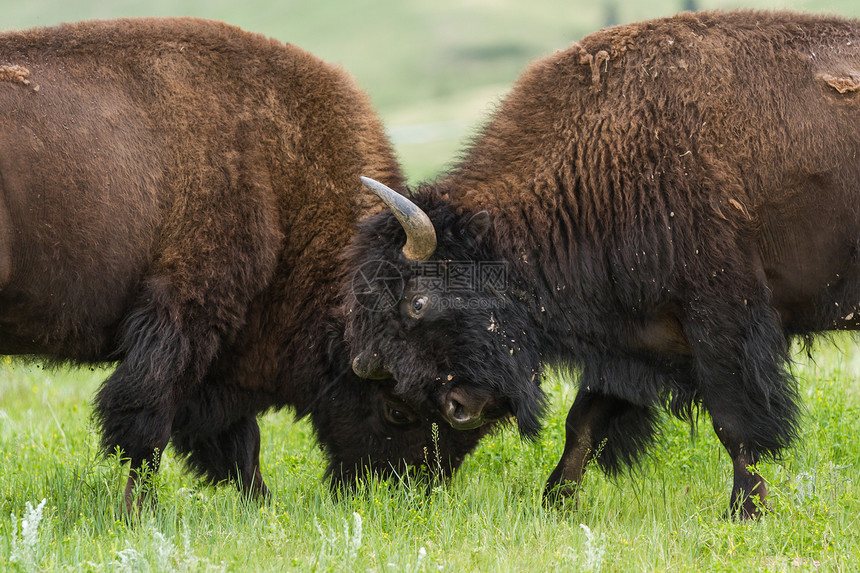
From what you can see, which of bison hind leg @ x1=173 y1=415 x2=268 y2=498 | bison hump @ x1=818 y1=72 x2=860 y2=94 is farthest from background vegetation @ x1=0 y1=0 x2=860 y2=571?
bison hump @ x1=818 y1=72 x2=860 y2=94

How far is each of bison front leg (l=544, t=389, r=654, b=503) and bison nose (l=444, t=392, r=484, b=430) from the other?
2.71ft

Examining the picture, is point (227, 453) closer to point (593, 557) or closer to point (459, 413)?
point (459, 413)

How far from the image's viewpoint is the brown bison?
4.61 meters

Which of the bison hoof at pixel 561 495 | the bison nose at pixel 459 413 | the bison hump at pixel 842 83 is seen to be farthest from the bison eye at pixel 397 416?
the bison hump at pixel 842 83

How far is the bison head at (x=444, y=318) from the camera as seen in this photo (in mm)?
4621

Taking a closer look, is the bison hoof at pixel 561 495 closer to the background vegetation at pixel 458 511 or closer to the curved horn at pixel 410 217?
the background vegetation at pixel 458 511

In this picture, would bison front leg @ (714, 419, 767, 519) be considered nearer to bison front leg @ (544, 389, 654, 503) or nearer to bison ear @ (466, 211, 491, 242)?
bison front leg @ (544, 389, 654, 503)

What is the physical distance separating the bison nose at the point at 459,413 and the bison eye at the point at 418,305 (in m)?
0.43

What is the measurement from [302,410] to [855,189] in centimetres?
310

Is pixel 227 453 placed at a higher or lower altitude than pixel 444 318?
lower

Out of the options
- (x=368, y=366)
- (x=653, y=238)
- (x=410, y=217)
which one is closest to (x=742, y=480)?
(x=653, y=238)

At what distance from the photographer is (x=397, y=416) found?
16.7ft

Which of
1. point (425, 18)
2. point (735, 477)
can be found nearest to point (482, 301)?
point (735, 477)

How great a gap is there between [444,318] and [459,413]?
479 millimetres
